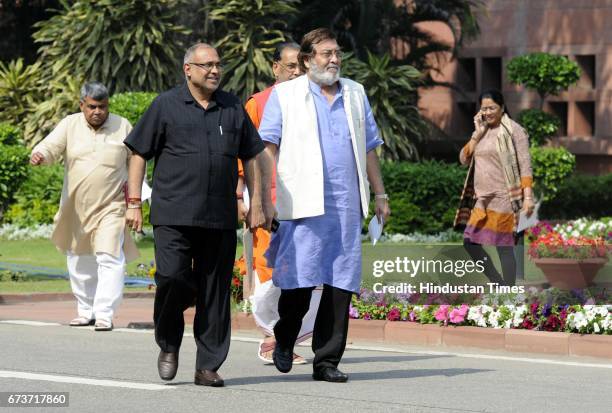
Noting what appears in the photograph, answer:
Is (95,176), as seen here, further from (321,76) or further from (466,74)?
(466,74)

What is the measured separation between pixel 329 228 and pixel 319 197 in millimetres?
199

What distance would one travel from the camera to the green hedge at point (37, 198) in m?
24.5

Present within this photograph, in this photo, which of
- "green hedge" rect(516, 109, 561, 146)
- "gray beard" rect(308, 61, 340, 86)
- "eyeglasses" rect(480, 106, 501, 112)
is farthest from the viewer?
"green hedge" rect(516, 109, 561, 146)

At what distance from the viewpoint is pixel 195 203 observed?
27.6 ft

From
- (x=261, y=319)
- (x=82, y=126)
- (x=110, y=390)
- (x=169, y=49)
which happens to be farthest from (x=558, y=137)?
(x=110, y=390)

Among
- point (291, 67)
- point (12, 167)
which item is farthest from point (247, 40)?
point (291, 67)

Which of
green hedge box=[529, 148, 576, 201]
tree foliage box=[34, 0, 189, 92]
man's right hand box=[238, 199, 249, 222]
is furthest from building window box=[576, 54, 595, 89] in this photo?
man's right hand box=[238, 199, 249, 222]

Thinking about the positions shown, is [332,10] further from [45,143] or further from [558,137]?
[45,143]

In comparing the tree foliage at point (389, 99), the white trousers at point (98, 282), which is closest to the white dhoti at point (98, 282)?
the white trousers at point (98, 282)

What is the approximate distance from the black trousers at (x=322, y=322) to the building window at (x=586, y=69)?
21.8 meters

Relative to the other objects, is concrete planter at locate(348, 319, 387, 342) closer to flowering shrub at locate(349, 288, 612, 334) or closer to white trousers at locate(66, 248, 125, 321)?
flowering shrub at locate(349, 288, 612, 334)

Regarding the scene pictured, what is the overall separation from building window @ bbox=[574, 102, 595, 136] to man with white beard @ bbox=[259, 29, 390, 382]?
21.5 metres

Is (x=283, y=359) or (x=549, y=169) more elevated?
(x=549, y=169)

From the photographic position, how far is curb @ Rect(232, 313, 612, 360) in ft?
34.3
